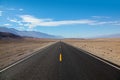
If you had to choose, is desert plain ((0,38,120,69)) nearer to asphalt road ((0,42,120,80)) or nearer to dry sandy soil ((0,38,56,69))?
dry sandy soil ((0,38,56,69))

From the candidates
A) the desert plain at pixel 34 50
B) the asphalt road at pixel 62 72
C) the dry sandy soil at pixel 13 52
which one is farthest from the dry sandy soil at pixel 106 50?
the dry sandy soil at pixel 13 52

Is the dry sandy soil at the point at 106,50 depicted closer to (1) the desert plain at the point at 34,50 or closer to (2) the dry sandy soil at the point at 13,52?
(1) the desert plain at the point at 34,50

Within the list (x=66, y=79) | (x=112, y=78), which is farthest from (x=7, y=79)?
(x=112, y=78)

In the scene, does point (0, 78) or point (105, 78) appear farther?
point (0, 78)

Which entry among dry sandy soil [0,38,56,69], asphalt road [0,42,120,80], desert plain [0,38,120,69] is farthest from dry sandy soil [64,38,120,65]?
dry sandy soil [0,38,56,69]

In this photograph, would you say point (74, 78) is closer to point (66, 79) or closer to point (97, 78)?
point (66, 79)

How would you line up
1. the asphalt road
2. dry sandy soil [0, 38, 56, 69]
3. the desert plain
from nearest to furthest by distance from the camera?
the asphalt road < dry sandy soil [0, 38, 56, 69] < the desert plain

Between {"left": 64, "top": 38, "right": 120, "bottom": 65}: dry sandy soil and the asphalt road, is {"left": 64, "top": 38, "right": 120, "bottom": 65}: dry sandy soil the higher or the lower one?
the lower one

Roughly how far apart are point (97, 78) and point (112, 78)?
2.05 feet

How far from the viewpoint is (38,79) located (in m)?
7.20

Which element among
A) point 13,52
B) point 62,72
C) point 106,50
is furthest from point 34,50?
point 62,72

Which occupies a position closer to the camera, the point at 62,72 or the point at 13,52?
the point at 62,72

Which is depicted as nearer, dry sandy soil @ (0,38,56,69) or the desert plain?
dry sandy soil @ (0,38,56,69)

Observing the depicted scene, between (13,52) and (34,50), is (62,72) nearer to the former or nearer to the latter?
(13,52)
